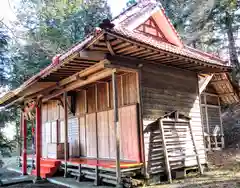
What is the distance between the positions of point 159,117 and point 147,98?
2.12 feet

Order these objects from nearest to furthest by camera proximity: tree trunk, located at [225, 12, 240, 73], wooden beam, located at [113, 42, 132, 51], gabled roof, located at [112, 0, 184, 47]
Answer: wooden beam, located at [113, 42, 132, 51]
gabled roof, located at [112, 0, 184, 47]
tree trunk, located at [225, 12, 240, 73]

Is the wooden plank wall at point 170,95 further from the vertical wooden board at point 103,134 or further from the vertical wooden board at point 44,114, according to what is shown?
the vertical wooden board at point 44,114

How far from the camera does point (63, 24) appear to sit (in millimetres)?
21938

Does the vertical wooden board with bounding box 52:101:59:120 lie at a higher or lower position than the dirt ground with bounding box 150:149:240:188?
higher

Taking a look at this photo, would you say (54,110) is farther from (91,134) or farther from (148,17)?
(148,17)

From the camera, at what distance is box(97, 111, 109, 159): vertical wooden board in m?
8.50

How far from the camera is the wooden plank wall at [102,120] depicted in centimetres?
724

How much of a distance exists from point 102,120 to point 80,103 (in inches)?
63.8

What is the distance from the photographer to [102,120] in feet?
28.7

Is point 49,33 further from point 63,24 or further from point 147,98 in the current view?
point 147,98

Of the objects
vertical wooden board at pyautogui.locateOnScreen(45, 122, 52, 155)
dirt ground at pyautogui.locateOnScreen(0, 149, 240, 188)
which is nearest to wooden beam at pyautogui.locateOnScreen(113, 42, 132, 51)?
dirt ground at pyautogui.locateOnScreen(0, 149, 240, 188)

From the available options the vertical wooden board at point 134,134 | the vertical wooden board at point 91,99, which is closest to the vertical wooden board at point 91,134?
the vertical wooden board at point 91,99

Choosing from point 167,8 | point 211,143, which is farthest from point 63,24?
point 211,143

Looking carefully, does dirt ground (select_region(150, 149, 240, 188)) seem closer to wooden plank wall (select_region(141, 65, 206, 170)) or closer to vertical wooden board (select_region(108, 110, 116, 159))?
wooden plank wall (select_region(141, 65, 206, 170))
